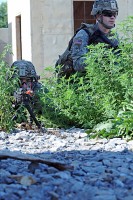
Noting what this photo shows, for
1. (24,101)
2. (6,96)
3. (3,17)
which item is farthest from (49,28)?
(3,17)

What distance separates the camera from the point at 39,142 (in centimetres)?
652

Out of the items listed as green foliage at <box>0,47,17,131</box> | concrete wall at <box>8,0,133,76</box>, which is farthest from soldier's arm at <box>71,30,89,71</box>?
concrete wall at <box>8,0,133,76</box>

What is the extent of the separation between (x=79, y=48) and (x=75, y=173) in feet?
14.4

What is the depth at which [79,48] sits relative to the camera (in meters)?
8.54

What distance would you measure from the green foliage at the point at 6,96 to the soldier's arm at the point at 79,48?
1.04m

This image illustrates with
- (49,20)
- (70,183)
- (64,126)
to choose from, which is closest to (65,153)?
(70,183)

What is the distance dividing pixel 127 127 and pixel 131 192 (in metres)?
2.42

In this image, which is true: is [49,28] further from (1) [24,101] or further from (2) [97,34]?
(1) [24,101]

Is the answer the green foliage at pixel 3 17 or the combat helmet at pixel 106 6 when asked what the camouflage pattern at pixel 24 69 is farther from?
the green foliage at pixel 3 17

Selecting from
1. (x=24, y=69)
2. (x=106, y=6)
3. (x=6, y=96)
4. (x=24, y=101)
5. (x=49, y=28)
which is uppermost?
(x=106, y=6)

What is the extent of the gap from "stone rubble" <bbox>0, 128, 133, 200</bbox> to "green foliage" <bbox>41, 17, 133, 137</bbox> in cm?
55

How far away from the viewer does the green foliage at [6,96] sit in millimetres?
7543

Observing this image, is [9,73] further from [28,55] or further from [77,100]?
[28,55]

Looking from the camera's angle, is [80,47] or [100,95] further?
[80,47]
